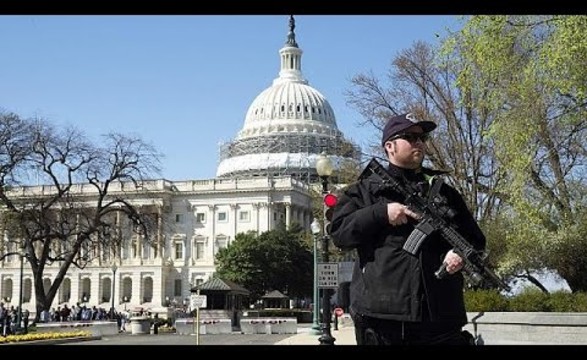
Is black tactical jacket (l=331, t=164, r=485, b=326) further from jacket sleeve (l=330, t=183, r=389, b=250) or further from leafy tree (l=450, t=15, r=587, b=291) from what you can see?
leafy tree (l=450, t=15, r=587, b=291)

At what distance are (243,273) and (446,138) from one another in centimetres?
4728

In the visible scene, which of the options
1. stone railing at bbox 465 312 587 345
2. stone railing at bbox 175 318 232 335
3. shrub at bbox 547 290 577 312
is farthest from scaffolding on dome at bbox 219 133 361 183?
stone railing at bbox 465 312 587 345

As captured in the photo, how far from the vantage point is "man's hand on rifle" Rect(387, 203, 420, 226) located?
12.1ft

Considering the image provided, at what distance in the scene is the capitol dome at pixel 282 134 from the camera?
112062 mm

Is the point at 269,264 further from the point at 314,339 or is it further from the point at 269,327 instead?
the point at 314,339

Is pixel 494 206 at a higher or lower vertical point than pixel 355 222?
higher

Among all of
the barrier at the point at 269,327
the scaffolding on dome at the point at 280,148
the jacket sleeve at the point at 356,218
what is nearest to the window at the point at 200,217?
the scaffolding on dome at the point at 280,148

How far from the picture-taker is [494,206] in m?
28.5

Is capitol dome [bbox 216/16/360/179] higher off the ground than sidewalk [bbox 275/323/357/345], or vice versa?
capitol dome [bbox 216/16/360/179]

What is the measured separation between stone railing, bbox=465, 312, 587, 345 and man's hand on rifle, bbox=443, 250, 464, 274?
36.3 feet

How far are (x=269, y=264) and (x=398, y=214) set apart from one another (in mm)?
72735

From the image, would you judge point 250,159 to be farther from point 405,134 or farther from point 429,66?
point 405,134
